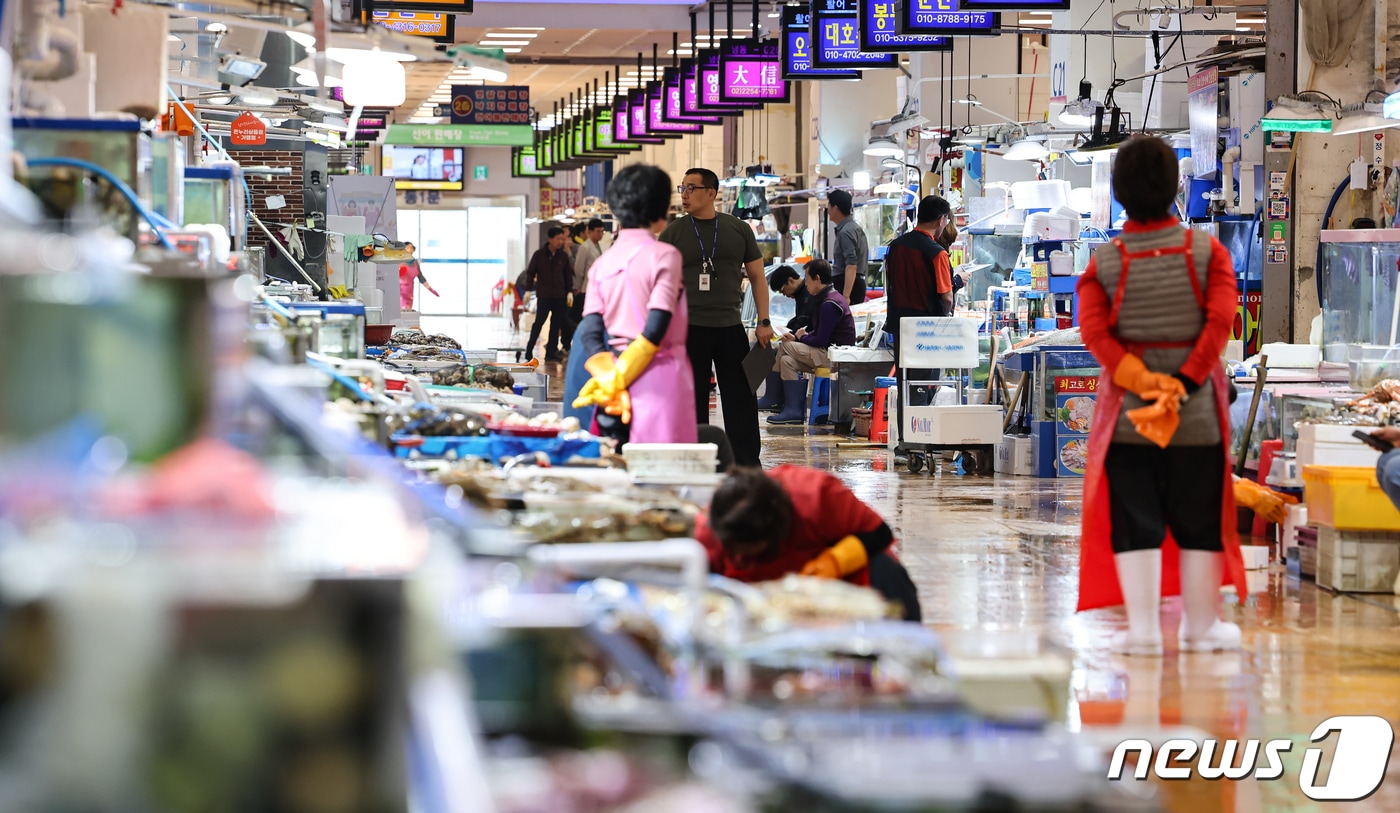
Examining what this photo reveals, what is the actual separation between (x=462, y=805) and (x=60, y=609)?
294mm

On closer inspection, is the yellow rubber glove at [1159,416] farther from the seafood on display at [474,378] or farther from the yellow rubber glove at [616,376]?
the seafood on display at [474,378]

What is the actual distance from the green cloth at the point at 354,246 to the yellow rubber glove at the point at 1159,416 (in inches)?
463

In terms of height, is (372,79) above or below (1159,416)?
above

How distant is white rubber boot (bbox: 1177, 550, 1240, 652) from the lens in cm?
545

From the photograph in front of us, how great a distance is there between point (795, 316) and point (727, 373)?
276 inches

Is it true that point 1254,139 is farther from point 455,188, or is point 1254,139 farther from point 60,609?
point 455,188

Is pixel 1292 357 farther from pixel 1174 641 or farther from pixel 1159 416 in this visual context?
pixel 1159 416

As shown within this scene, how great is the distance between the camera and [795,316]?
595 inches

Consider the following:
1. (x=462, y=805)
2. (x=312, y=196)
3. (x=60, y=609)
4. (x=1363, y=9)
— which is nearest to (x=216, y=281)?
(x=60, y=609)

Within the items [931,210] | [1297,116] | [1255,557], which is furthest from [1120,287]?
[1297,116]

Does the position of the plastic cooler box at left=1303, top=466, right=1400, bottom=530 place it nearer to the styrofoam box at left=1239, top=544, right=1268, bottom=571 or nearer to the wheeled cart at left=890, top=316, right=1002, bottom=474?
the styrofoam box at left=1239, top=544, right=1268, bottom=571

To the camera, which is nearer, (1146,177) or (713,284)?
(1146,177)

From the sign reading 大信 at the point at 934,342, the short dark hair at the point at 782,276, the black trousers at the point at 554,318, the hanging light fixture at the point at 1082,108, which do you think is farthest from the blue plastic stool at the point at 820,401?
the black trousers at the point at 554,318

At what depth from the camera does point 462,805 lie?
115cm
